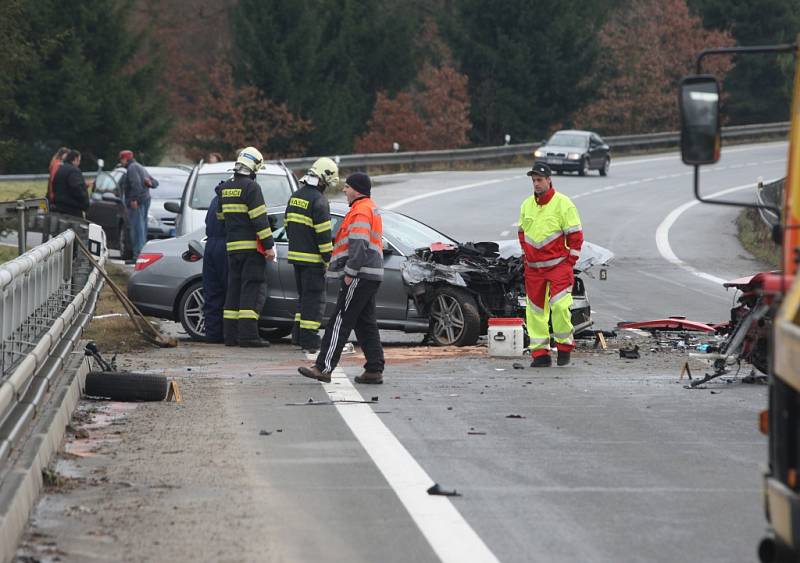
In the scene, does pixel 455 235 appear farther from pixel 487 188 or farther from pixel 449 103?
pixel 449 103

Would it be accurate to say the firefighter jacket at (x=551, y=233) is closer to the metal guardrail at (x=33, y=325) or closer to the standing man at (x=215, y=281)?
the standing man at (x=215, y=281)

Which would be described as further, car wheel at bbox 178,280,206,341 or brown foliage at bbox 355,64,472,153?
brown foliage at bbox 355,64,472,153

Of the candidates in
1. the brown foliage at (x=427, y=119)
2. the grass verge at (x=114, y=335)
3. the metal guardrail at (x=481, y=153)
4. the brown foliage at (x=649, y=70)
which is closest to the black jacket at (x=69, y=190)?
the grass verge at (x=114, y=335)

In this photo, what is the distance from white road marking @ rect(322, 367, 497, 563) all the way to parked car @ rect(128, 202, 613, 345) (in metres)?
4.33

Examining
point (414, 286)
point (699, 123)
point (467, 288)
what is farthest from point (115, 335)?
point (699, 123)

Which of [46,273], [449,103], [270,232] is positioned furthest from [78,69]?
[46,273]

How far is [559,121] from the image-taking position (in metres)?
66.4

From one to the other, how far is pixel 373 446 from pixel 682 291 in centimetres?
1406

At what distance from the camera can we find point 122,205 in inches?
981

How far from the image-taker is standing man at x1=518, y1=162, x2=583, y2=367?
13.8 meters

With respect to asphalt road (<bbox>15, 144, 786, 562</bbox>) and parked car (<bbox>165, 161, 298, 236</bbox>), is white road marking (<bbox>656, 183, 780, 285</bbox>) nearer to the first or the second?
parked car (<bbox>165, 161, 298, 236</bbox>)

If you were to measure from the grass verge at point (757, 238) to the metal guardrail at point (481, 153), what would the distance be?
13344 mm

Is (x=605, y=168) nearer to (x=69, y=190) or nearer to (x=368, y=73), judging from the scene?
(x=368, y=73)

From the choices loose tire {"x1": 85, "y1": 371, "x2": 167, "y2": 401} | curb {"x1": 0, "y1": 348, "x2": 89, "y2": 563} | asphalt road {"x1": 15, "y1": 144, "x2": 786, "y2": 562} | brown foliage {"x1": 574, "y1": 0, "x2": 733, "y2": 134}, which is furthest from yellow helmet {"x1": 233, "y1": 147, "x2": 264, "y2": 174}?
brown foliage {"x1": 574, "y1": 0, "x2": 733, "y2": 134}
